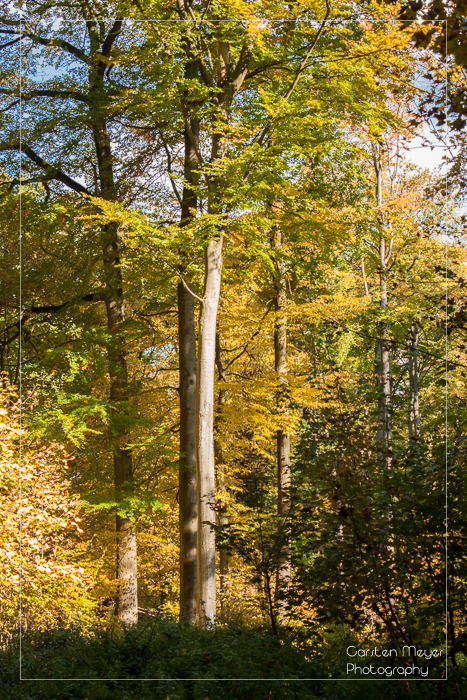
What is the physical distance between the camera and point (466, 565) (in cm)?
447

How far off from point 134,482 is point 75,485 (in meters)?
1.19

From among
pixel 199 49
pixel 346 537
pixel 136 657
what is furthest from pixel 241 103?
pixel 136 657

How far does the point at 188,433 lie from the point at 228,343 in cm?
602

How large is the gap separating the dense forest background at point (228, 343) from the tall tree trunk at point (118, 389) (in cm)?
5

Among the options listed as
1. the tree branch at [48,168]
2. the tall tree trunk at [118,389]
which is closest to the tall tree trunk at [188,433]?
the tall tree trunk at [118,389]

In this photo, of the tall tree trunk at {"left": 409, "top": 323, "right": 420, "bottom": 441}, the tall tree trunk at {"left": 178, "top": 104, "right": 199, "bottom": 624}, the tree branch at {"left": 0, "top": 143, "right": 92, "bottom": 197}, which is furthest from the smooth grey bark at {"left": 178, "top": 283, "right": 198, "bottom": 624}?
the tall tree trunk at {"left": 409, "top": 323, "right": 420, "bottom": 441}

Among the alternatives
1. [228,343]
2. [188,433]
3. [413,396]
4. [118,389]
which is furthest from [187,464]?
[413,396]

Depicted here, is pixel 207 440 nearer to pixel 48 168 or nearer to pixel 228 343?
pixel 48 168

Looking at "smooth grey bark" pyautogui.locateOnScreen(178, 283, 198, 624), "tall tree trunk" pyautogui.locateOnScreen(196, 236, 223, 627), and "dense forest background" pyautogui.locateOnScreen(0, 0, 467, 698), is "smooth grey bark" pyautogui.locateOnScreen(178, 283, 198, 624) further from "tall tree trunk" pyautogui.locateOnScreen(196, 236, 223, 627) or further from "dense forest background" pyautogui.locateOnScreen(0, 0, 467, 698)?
"tall tree trunk" pyautogui.locateOnScreen(196, 236, 223, 627)

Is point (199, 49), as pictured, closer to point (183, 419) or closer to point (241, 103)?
point (241, 103)

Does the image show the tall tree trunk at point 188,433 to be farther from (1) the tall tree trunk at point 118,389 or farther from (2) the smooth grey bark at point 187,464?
(1) the tall tree trunk at point 118,389

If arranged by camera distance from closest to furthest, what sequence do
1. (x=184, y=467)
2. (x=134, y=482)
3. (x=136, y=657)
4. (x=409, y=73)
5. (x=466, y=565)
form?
(x=466, y=565)
(x=136, y=657)
(x=409, y=73)
(x=184, y=467)
(x=134, y=482)

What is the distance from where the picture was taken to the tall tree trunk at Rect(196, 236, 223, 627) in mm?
7207

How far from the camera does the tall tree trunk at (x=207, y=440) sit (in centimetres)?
721
